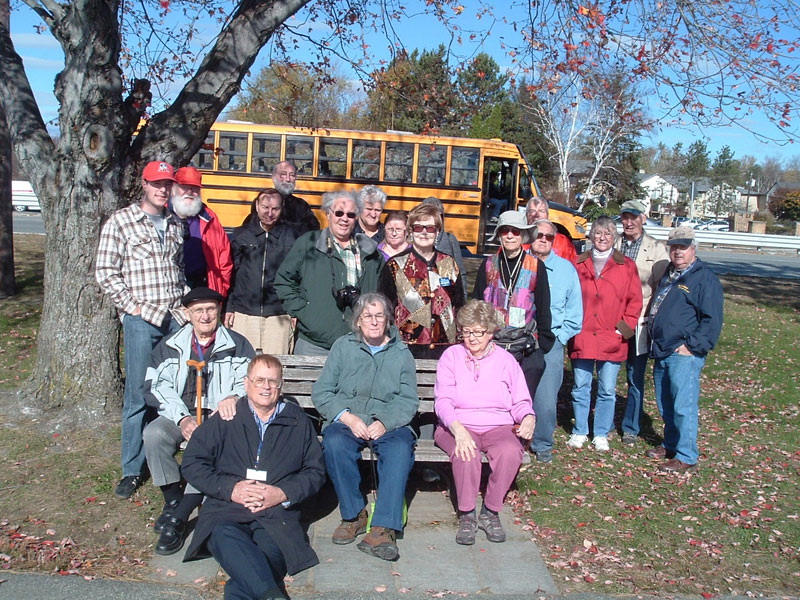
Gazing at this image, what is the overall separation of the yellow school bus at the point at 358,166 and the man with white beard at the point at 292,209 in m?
9.72

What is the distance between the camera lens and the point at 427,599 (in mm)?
3730

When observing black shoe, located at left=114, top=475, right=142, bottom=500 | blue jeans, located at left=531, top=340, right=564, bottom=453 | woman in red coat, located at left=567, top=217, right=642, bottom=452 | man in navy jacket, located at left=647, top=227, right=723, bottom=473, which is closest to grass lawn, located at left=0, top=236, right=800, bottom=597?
black shoe, located at left=114, top=475, right=142, bottom=500

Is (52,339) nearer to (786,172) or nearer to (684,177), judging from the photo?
(684,177)

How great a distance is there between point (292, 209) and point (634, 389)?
3309 millimetres

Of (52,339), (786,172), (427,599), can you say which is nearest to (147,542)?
(427,599)

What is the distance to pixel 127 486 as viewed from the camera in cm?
479

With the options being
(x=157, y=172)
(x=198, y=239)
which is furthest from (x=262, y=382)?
(x=198, y=239)

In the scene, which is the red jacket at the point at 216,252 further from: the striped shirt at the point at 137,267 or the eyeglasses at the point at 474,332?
the eyeglasses at the point at 474,332

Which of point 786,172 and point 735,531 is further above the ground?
point 786,172

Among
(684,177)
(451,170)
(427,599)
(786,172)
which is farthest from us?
(786,172)

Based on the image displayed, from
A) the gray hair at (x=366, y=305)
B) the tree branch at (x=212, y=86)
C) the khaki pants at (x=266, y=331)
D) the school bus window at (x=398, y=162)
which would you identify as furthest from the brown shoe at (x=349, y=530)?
the school bus window at (x=398, y=162)

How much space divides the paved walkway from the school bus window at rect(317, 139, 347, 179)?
12929 mm

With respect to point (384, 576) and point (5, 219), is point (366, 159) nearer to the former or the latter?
point (5, 219)

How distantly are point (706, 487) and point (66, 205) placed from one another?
5.18 m
